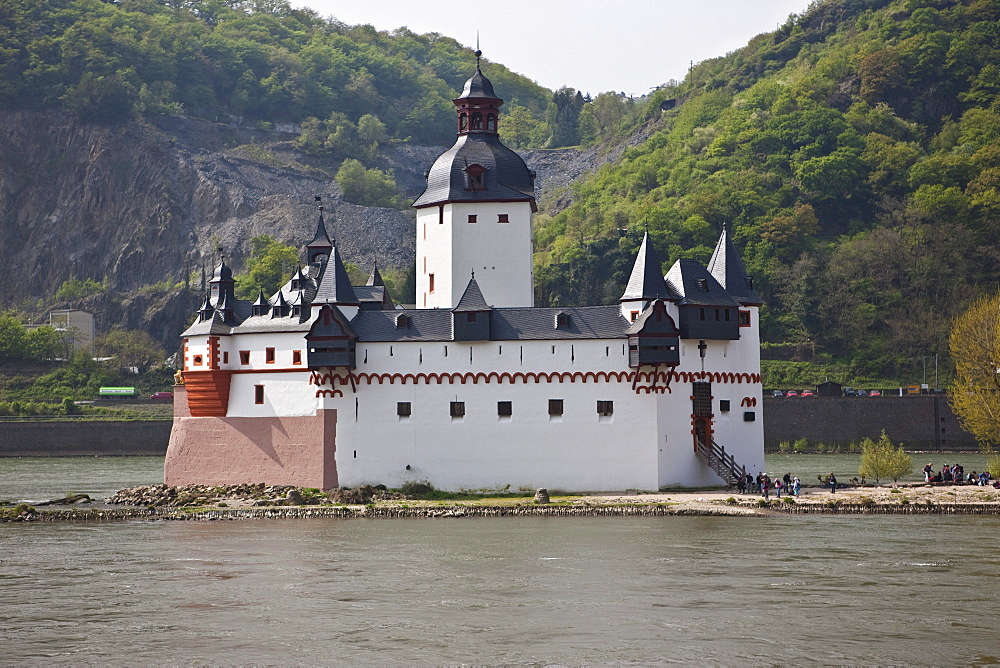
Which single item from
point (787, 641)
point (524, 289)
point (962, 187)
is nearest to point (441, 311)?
point (524, 289)

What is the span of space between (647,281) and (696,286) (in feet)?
8.47

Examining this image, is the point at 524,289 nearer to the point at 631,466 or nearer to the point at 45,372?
the point at 631,466

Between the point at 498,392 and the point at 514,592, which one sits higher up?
the point at 498,392

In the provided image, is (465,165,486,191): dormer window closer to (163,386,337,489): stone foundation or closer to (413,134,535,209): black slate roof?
(413,134,535,209): black slate roof

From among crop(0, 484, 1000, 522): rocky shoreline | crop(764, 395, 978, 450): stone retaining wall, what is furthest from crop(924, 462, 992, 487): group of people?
crop(764, 395, 978, 450): stone retaining wall

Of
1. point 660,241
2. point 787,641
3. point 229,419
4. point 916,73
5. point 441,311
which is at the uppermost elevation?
point 916,73

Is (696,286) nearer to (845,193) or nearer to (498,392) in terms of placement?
(498,392)

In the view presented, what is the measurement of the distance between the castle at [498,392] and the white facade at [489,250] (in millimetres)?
2754

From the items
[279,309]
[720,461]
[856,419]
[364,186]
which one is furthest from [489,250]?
[364,186]

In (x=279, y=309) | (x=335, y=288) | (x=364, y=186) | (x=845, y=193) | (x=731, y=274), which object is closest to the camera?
(x=335, y=288)

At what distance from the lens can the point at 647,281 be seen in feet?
184

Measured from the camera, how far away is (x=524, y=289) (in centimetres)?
6319

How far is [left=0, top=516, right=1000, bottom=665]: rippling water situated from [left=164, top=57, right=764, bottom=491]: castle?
279 inches

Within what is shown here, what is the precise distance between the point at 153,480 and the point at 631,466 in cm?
2922
